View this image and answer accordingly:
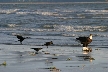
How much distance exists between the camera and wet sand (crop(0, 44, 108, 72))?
1569 centimetres

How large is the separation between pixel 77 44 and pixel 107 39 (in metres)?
2.61

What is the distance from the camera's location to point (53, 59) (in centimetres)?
1797

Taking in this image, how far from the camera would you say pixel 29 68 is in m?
15.7

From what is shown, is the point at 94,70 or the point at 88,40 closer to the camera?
the point at 94,70

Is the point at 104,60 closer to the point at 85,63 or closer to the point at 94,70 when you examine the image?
the point at 85,63

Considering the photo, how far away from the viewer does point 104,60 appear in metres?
17.6

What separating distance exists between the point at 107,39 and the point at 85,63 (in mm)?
9105

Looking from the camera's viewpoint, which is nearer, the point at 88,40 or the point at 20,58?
the point at 20,58

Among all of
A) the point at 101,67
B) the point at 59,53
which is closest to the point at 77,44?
the point at 59,53

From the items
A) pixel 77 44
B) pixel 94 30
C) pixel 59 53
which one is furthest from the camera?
pixel 94 30

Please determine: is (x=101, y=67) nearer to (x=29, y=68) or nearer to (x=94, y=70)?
(x=94, y=70)

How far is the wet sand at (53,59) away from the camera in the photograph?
1569 cm

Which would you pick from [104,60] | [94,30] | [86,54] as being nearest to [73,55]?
[86,54]

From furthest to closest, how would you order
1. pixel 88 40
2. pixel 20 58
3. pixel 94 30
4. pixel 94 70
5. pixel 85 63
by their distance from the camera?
pixel 94 30
pixel 88 40
pixel 20 58
pixel 85 63
pixel 94 70
